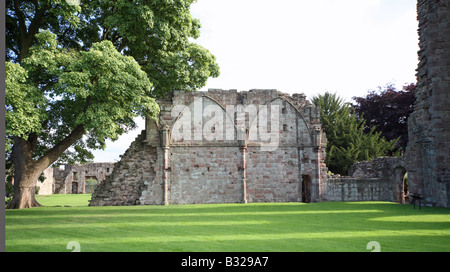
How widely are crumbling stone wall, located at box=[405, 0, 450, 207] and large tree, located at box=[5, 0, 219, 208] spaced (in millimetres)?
10845

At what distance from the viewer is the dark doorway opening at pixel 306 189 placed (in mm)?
21288

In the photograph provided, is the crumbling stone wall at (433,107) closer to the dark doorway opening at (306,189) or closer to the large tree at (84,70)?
the dark doorway opening at (306,189)

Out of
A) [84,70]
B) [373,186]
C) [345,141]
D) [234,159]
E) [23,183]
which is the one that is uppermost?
[84,70]

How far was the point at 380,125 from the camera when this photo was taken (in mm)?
36250

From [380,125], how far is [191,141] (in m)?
23.4

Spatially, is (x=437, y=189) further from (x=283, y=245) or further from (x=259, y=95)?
(x=283, y=245)

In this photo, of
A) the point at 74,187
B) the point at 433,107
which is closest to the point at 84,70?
the point at 433,107

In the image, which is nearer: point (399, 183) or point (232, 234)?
point (232, 234)

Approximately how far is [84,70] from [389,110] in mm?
30247

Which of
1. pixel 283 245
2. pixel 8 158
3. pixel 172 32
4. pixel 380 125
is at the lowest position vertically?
pixel 283 245

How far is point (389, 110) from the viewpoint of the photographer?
117 ft

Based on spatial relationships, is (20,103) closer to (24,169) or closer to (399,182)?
(24,169)

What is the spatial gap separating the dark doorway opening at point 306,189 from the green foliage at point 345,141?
8.92 metres
